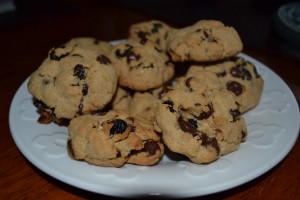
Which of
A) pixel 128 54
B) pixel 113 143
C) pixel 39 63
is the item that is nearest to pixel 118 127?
pixel 113 143

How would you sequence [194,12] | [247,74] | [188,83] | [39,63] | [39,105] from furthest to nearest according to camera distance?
[194,12] < [39,63] < [247,74] < [39,105] < [188,83]

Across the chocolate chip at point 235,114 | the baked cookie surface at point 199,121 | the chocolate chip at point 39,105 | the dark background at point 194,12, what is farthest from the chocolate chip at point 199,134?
the dark background at point 194,12

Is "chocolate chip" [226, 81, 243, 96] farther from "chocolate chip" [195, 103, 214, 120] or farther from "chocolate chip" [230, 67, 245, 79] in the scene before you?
"chocolate chip" [195, 103, 214, 120]

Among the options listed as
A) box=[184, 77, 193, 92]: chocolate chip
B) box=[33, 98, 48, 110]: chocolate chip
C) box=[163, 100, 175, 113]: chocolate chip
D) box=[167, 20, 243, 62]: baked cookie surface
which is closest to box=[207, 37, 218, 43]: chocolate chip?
box=[167, 20, 243, 62]: baked cookie surface

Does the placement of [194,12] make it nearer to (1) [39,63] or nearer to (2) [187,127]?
(1) [39,63]

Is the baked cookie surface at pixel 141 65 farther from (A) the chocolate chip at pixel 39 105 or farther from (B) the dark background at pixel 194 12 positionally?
(B) the dark background at pixel 194 12

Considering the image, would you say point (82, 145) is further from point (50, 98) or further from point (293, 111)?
point (293, 111)

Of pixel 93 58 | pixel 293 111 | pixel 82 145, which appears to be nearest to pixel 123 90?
pixel 93 58
